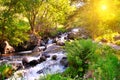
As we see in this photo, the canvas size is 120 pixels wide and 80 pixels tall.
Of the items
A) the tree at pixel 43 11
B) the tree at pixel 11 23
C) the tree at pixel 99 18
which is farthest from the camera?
the tree at pixel 43 11

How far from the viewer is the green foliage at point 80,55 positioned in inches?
547

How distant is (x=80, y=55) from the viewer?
47.6 ft

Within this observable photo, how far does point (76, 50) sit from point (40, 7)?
870 inches

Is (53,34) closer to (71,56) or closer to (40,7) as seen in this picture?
(40,7)

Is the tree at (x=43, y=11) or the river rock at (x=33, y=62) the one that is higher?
the tree at (x=43, y=11)

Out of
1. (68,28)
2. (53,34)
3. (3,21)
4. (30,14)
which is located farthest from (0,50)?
(68,28)

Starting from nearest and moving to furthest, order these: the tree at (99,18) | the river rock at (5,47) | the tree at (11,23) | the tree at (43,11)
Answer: the tree at (99,18)
the river rock at (5,47)
the tree at (11,23)
the tree at (43,11)

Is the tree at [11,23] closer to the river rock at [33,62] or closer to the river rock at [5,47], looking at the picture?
the river rock at [5,47]

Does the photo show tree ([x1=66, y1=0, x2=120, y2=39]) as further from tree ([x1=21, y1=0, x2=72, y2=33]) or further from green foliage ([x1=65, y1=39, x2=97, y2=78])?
green foliage ([x1=65, y1=39, x2=97, y2=78])

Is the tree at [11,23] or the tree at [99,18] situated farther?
the tree at [11,23]

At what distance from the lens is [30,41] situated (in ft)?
108

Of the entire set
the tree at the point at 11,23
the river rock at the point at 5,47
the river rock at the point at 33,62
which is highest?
the tree at the point at 11,23

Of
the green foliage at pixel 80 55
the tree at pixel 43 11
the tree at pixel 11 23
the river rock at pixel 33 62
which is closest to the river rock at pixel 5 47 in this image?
the tree at pixel 11 23

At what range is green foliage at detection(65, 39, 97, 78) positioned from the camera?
13898 mm
